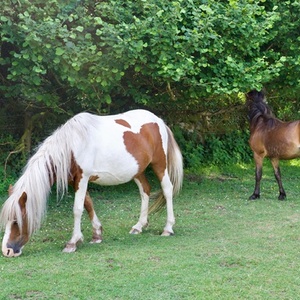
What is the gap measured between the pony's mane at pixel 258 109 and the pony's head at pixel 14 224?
5149mm

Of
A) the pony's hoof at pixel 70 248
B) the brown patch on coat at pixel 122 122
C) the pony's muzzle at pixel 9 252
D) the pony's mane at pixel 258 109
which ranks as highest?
the brown patch on coat at pixel 122 122

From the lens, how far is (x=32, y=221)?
5336 millimetres

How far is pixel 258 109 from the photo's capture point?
9430 millimetres

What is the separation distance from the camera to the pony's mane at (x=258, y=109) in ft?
30.7

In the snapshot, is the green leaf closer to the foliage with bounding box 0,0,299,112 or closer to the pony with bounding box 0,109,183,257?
the foliage with bounding box 0,0,299,112

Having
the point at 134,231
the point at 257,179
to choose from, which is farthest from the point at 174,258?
the point at 257,179

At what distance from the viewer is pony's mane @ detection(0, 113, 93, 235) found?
531 cm

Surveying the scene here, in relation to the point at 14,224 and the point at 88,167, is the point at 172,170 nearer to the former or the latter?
the point at 88,167

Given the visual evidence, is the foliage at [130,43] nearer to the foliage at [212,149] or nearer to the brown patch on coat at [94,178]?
the brown patch on coat at [94,178]

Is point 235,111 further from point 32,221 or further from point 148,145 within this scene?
point 32,221

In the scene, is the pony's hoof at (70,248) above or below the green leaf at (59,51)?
below

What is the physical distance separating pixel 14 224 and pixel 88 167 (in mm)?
989

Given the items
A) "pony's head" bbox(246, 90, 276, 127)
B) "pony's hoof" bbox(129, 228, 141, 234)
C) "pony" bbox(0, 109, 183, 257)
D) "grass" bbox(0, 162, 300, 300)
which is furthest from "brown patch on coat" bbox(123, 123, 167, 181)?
"pony's head" bbox(246, 90, 276, 127)

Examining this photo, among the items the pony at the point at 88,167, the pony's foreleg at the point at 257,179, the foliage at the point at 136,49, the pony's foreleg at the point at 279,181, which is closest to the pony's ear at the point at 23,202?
the pony at the point at 88,167
